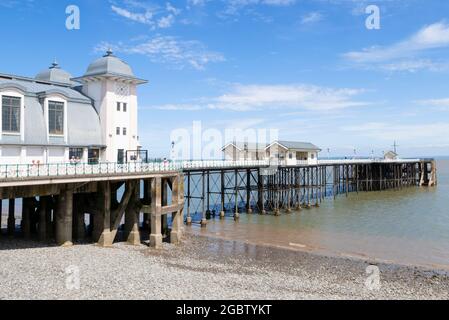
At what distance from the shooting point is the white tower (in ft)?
82.8

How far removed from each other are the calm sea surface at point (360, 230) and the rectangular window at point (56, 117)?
1290 cm

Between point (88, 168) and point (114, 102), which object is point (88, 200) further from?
point (114, 102)

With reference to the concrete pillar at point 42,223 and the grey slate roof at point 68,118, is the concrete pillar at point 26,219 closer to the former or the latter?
the concrete pillar at point 42,223

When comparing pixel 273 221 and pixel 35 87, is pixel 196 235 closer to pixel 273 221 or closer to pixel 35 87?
pixel 273 221

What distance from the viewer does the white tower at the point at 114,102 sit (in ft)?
82.8

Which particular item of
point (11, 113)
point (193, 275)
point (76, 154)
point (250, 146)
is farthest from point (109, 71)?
point (250, 146)

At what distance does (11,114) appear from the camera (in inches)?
810

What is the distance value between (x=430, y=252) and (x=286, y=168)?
19.2 meters

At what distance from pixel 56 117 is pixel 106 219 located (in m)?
6.60

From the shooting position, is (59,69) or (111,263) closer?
(111,263)

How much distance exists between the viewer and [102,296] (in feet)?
42.2
